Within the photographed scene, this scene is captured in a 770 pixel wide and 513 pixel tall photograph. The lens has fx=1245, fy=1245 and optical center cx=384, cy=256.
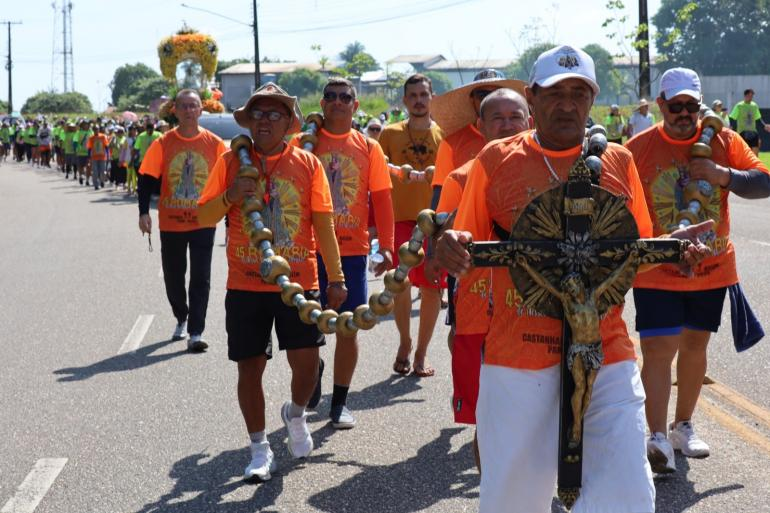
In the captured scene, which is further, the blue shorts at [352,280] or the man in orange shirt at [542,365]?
the blue shorts at [352,280]

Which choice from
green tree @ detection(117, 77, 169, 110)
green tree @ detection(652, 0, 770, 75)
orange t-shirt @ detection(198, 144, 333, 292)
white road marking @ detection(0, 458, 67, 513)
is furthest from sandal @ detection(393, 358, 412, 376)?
green tree @ detection(652, 0, 770, 75)

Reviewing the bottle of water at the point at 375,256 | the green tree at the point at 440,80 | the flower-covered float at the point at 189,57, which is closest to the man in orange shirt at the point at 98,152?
the flower-covered float at the point at 189,57

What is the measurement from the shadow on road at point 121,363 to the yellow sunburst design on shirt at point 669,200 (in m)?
4.46

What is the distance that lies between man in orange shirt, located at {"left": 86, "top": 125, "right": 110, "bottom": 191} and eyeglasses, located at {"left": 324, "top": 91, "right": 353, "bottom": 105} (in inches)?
1044

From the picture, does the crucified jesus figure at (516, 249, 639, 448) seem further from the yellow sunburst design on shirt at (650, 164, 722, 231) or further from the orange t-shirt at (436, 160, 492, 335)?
the yellow sunburst design on shirt at (650, 164, 722, 231)

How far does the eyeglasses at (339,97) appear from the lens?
7.31 metres

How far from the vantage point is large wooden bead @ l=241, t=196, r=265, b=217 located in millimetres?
5816

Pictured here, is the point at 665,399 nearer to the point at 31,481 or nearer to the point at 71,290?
the point at 31,481

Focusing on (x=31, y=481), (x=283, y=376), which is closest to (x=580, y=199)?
(x=31, y=481)

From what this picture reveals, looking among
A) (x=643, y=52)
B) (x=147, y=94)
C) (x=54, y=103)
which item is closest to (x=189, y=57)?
(x=643, y=52)

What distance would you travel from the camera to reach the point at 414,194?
29.4 feet

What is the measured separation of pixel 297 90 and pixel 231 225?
140 m

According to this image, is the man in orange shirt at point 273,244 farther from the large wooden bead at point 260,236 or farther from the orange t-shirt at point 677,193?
the orange t-shirt at point 677,193

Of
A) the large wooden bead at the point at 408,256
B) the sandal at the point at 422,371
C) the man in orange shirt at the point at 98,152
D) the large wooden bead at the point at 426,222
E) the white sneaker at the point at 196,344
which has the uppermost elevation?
the man in orange shirt at the point at 98,152
